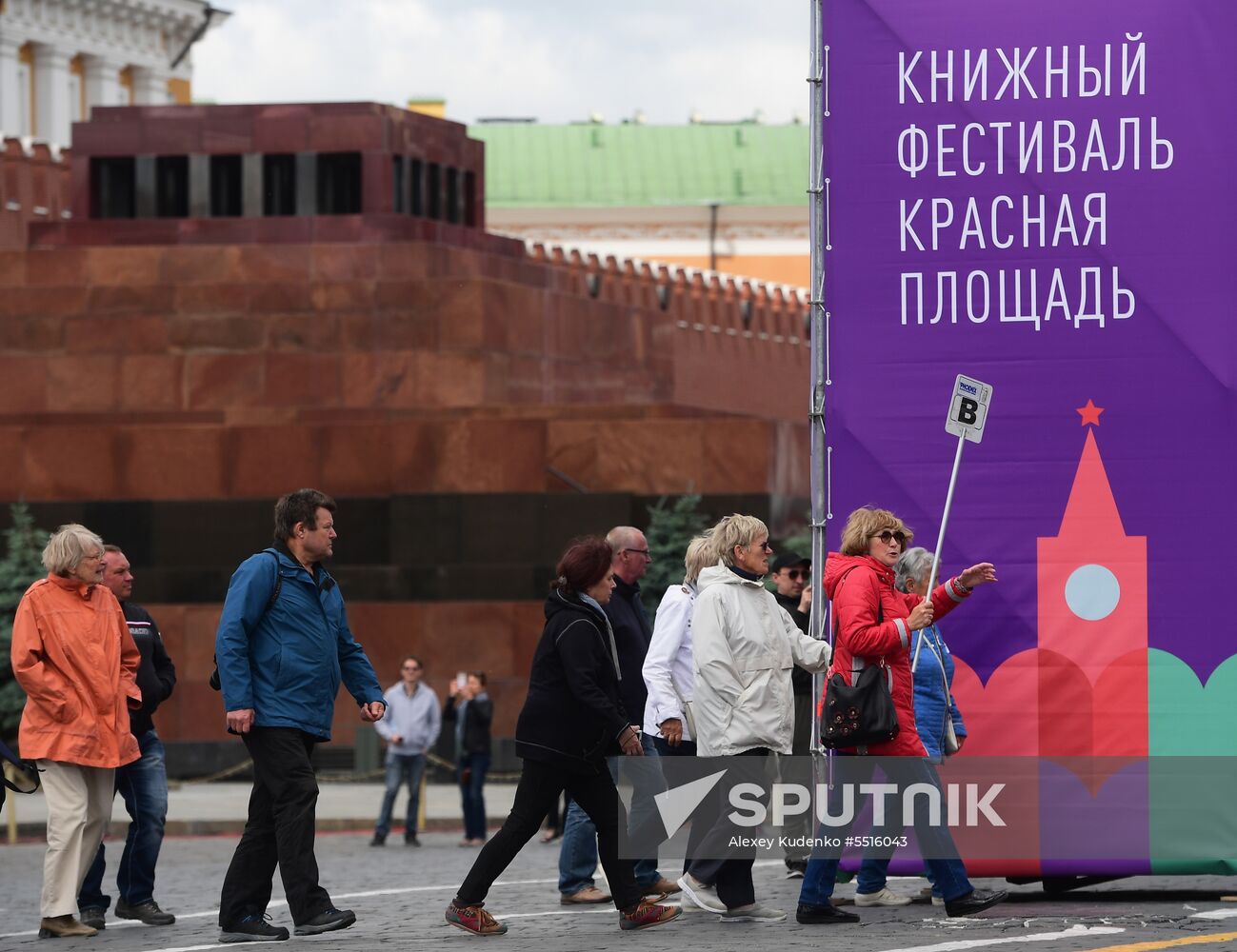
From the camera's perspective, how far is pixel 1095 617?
9.88m

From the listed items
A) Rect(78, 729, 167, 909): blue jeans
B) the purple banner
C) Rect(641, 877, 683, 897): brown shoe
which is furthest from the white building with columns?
the purple banner

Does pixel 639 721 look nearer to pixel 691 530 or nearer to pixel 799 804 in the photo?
pixel 799 804

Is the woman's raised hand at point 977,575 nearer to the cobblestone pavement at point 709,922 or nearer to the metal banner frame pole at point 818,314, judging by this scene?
the metal banner frame pole at point 818,314

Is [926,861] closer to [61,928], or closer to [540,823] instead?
[540,823]

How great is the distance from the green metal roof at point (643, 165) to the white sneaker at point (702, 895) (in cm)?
5514

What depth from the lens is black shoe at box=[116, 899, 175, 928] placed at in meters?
10.1

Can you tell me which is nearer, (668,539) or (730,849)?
(730,849)

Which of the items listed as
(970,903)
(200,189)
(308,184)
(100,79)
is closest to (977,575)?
(970,903)

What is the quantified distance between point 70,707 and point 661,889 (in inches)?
91.1

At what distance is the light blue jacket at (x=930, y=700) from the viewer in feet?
31.7

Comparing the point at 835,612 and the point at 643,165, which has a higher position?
the point at 643,165

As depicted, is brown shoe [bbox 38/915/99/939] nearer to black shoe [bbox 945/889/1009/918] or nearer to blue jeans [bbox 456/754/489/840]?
black shoe [bbox 945/889/1009/918]

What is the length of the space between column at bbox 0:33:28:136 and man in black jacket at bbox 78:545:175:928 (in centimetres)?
5421

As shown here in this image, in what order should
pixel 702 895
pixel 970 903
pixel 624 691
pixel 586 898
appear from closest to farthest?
pixel 970 903 → pixel 702 895 → pixel 624 691 → pixel 586 898
